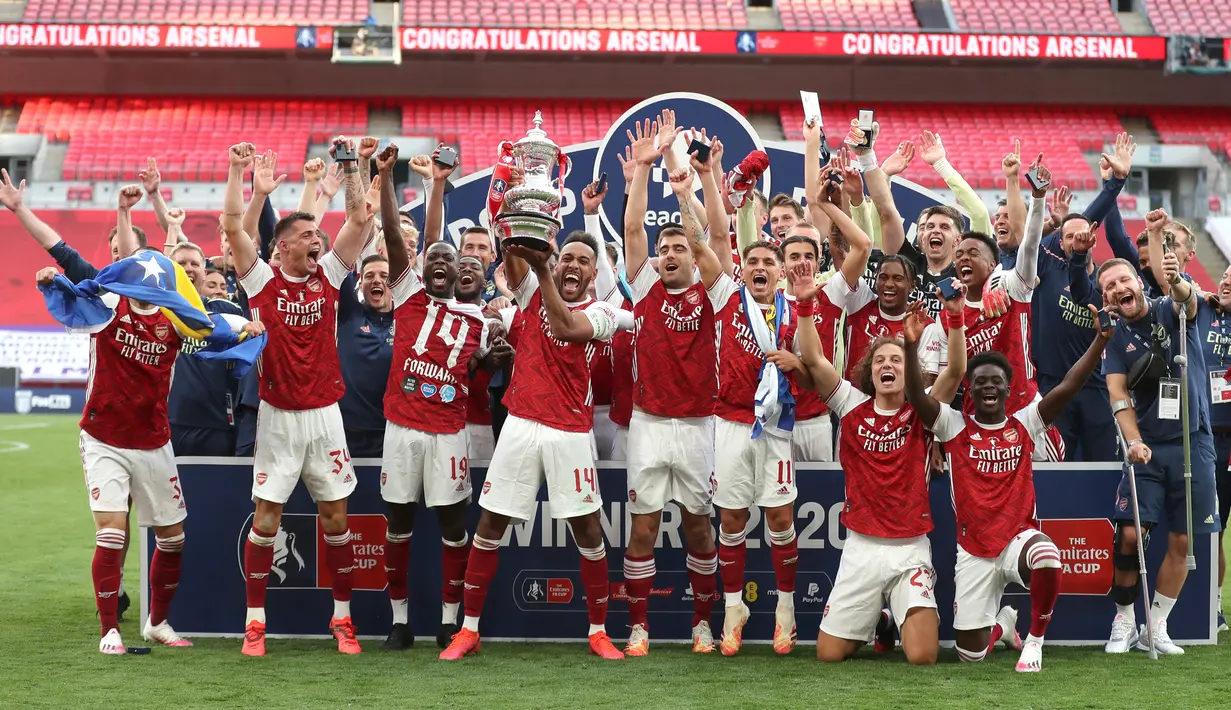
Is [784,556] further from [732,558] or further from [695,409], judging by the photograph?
[695,409]

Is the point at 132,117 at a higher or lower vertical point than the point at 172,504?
higher

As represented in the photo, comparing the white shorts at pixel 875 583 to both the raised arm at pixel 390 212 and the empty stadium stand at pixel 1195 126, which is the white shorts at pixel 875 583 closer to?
the raised arm at pixel 390 212

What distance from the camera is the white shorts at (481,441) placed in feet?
21.9

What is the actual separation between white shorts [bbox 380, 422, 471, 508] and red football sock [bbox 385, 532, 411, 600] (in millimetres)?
206

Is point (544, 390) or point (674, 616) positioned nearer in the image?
point (544, 390)

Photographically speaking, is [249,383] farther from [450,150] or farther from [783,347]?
[783,347]

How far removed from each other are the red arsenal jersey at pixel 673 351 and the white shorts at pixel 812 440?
568mm

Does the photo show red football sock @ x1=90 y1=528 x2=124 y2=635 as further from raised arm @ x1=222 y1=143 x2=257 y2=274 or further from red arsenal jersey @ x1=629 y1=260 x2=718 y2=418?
red arsenal jersey @ x1=629 y1=260 x2=718 y2=418

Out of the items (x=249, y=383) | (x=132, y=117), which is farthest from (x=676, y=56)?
(x=249, y=383)

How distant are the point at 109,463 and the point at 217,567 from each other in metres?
0.86

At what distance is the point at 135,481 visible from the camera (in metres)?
6.02

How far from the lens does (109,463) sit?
595cm

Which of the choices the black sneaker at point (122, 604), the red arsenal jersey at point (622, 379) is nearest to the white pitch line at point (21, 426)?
the black sneaker at point (122, 604)

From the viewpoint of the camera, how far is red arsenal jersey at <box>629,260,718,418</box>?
6.06m
